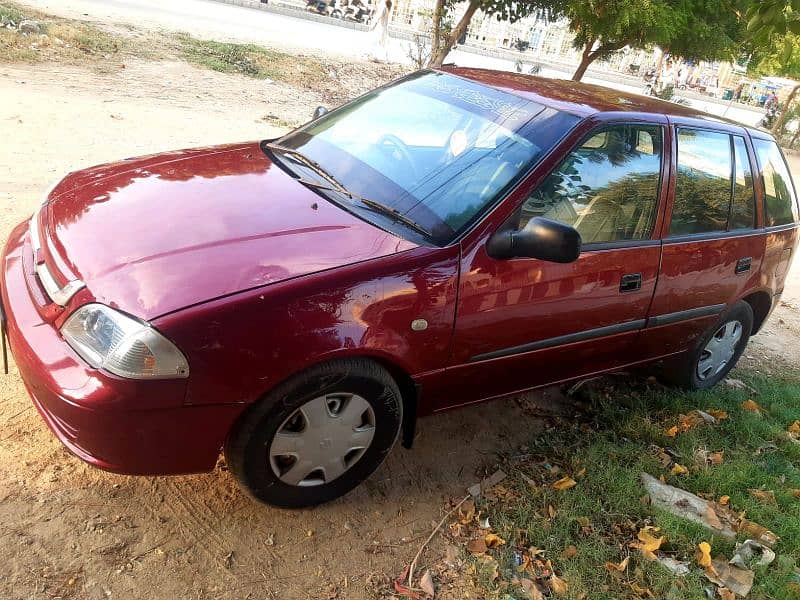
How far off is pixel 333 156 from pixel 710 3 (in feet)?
27.4

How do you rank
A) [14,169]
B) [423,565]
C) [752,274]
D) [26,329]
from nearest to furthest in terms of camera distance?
[26,329]
[423,565]
[752,274]
[14,169]

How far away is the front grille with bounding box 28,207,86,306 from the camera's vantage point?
2.21m

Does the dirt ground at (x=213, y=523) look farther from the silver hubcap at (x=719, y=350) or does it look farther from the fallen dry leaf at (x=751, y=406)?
the fallen dry leaf at (x=751, y=406)

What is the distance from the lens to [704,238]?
11.7 ft

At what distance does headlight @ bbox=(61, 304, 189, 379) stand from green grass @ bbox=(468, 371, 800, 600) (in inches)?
59.6

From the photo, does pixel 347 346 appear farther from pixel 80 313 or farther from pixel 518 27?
pixel 518 27

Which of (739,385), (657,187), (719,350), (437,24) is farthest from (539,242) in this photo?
(437,24)

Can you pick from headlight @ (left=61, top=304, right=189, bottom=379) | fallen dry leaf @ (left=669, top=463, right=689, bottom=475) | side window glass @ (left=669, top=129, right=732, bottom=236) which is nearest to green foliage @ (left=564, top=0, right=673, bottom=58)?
side window glass @ (left=669, top=129, right=732, bottom=236)

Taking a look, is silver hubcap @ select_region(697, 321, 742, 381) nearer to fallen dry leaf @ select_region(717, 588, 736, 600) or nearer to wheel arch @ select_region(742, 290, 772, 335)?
wheel arch @ select_region(742, 290, 772, 335)

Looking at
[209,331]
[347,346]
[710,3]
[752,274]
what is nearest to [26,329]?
[209,331]

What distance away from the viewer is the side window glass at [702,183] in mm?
3445

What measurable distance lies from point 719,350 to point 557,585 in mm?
2448

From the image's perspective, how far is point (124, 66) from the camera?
429 inches

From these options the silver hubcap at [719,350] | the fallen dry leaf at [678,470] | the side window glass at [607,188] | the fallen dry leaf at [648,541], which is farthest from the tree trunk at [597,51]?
the fallen dry leaf at [648,541]
